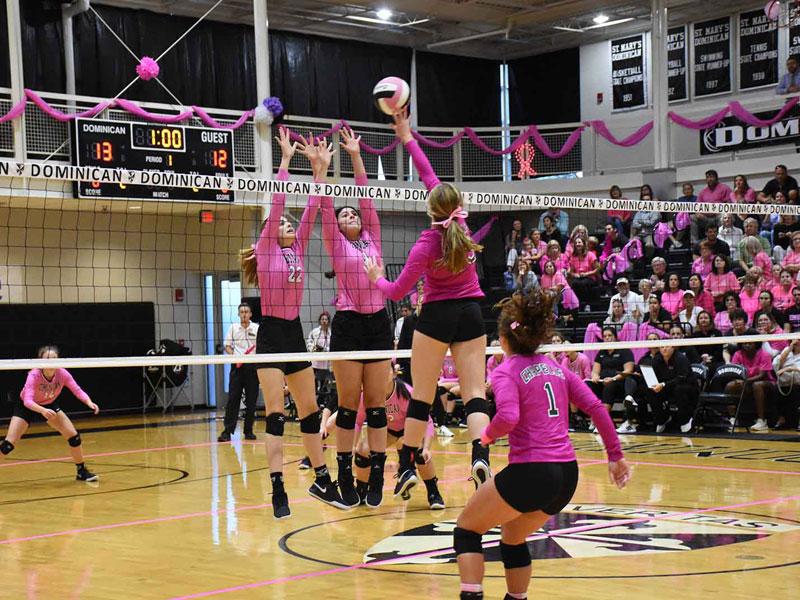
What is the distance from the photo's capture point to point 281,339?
278 inches

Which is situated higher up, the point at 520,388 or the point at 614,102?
the point at 614,102

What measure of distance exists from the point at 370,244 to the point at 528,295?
2815 millimetres

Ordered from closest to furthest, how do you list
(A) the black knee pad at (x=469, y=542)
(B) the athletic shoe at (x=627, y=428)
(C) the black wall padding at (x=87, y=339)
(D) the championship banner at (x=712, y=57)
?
(A) the black knee pad at (x=469, y=542) → (B) the athletic shoe at (x=627, y=428) → (C) the black wall padding at (x=87, y=339) → (D) the championship banner at (x=712, y=57)

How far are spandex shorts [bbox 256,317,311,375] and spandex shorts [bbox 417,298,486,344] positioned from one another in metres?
1.27

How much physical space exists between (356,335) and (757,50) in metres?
15.9

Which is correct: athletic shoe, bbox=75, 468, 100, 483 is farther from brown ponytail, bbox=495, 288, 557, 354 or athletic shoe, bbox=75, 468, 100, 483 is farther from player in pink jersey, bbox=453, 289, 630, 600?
brown ponytail, bbox=495, 288, 557, 354

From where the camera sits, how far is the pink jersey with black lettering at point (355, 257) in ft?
23.1

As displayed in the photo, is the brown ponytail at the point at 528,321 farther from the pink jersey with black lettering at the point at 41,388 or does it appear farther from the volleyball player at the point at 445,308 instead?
the pink jersey with black lettering at the point at 41,388

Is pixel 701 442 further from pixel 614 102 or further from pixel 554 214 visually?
pixel 614 102

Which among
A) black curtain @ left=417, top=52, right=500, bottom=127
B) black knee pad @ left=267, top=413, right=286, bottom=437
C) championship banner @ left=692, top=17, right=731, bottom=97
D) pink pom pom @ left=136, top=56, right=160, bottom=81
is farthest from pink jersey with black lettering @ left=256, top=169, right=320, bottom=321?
black curtain @ left=417, top=52, right=500, bottom=127

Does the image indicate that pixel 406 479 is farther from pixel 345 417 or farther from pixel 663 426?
pixel 663 426

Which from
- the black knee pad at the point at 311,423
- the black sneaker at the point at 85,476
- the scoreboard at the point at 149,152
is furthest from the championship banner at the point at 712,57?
the black knee pad at the point at 311,423

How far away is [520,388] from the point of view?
437 centimetres

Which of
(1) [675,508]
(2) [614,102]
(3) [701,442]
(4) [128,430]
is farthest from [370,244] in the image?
(2) [614,102]
